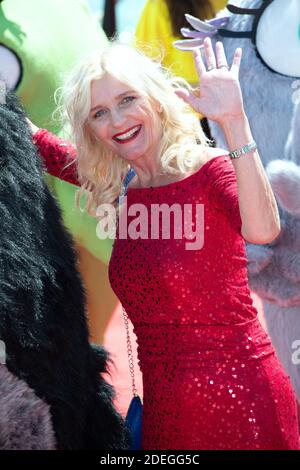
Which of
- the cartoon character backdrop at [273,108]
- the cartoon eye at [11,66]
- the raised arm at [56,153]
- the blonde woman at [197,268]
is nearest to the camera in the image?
the blonde woman at [197,268]

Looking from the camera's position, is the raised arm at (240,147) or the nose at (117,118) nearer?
the raised arm at (240,147)

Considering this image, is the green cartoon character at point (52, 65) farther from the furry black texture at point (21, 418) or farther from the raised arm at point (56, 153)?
the furry black texture at point (21, 418)

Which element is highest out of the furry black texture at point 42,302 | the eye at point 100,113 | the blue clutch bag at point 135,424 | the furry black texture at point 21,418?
the eye at point 100,113

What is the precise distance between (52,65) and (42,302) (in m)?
1.01

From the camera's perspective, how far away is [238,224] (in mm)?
1285

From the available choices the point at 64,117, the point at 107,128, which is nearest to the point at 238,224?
the point at 107,128

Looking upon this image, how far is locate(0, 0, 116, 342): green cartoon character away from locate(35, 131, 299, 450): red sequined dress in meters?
0.66

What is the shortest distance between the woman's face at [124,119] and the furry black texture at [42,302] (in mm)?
175

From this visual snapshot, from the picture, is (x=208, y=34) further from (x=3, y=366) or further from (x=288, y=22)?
(x=3, y=366)

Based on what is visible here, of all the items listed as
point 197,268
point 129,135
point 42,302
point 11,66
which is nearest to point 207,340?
point 197,268

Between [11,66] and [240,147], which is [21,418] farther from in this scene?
[11,66]

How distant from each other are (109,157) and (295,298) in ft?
2.07

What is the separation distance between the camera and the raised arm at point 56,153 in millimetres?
1600

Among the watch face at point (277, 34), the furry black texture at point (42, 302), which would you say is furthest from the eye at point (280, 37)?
the furry black texture at point (42, 302)
